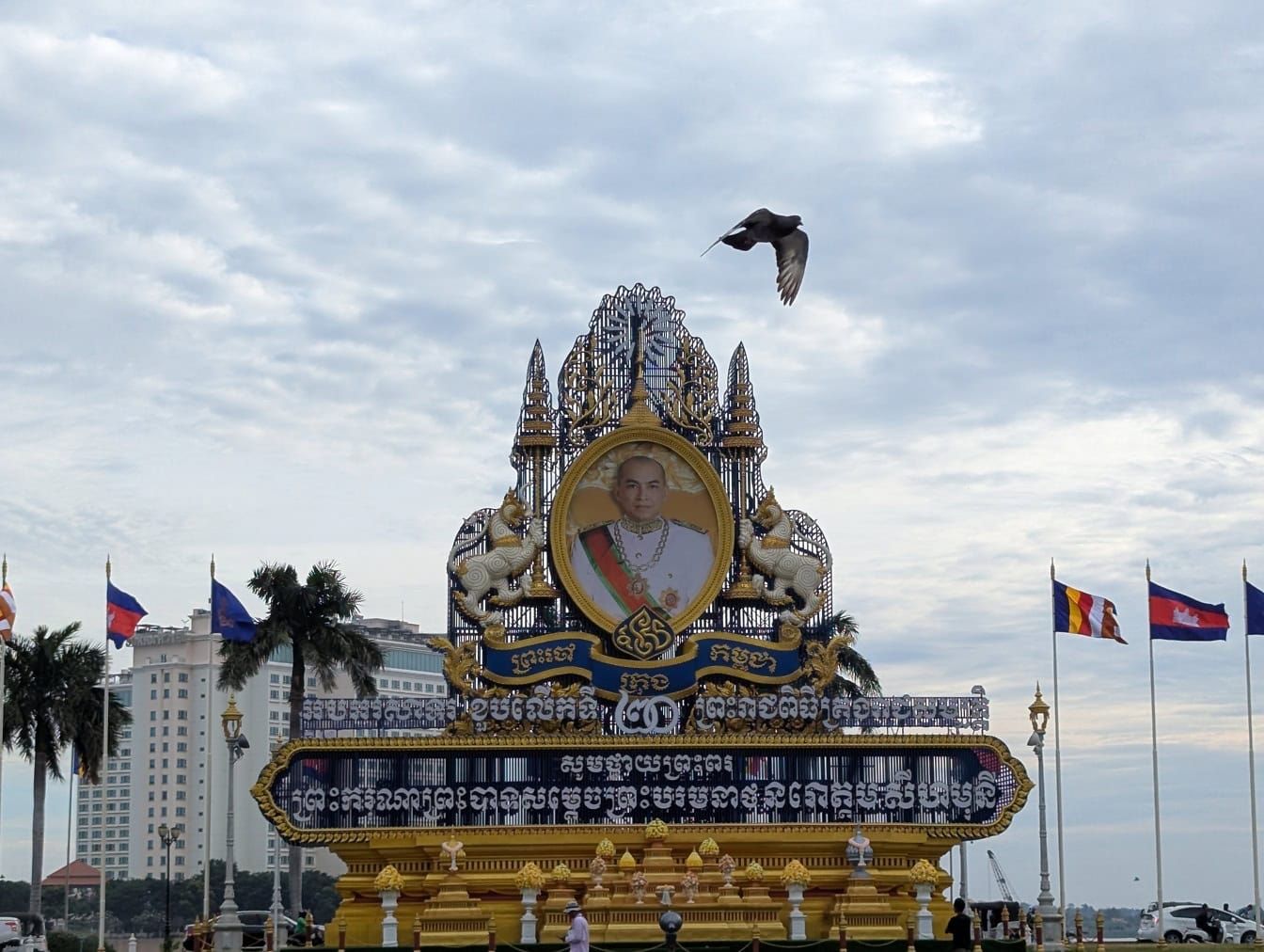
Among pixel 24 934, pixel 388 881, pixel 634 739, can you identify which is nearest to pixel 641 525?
pixel 634 739

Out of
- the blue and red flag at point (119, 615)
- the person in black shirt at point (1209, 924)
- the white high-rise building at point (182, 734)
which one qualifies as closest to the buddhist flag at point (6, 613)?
the blue and red flag at point (119, 615)

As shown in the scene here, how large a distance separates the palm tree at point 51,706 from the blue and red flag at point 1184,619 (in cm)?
3797

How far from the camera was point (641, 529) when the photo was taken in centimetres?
6047

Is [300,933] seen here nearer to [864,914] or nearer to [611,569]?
[611,569]

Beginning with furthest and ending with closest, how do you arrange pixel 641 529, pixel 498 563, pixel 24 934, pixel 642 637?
pixel 24 934 < pixel 641 529 < pixel 498 563 < pixel 642 637

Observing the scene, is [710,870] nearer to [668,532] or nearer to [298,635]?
[668,532]

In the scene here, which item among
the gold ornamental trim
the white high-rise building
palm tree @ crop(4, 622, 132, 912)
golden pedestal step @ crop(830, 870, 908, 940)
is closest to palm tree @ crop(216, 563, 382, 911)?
palm tree @ crop(4, 622, 132, 912)

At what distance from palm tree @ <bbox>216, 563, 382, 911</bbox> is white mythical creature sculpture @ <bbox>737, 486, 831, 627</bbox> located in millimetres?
18668

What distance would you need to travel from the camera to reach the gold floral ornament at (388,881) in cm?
5484

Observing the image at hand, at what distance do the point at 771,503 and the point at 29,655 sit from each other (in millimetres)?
29839

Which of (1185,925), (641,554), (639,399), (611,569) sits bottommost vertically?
(1185,925)

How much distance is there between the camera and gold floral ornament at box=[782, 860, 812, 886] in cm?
5522

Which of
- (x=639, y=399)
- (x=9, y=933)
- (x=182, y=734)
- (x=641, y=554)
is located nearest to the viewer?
(x=9, y=933)

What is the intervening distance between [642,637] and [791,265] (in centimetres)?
1328
